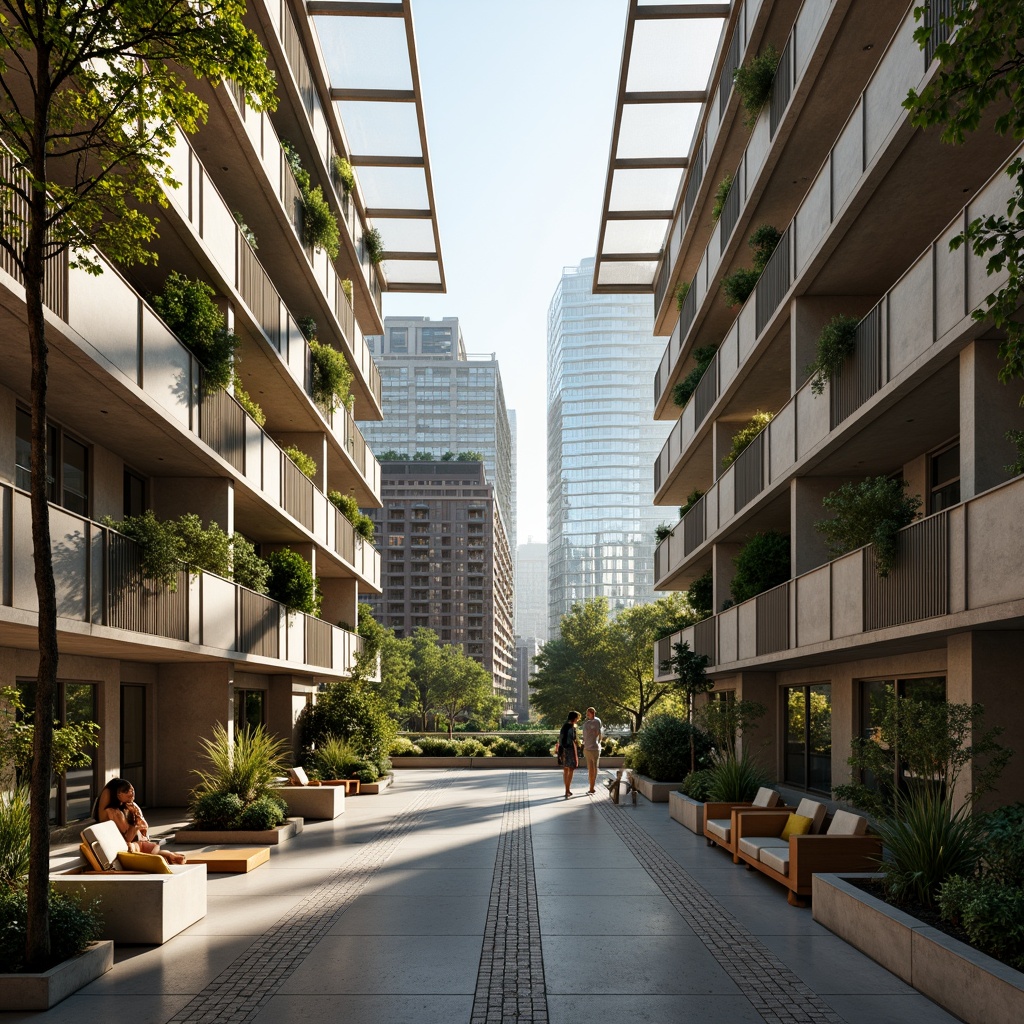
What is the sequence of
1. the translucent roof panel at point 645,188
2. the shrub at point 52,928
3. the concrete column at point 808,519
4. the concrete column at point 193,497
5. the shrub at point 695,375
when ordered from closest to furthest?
the shrub at point 52,928
the concrete column at point 808,519
the concrete column at point 193,497
the shrub at point 695,375
the translucent roof panel at point 645,188

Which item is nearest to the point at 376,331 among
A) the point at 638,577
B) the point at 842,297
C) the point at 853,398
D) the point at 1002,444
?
the point at 842,297

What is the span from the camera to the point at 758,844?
12961mm

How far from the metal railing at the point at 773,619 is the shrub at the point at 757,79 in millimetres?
9899

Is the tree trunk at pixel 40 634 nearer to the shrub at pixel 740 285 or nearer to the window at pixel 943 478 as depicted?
the window at pixel 943 478

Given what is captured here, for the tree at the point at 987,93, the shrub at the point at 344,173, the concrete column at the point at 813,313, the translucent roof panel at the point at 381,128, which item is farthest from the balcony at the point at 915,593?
the translucent roof panel at the point at 381,128

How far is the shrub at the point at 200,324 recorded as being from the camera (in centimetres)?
1616

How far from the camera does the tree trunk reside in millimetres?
7688

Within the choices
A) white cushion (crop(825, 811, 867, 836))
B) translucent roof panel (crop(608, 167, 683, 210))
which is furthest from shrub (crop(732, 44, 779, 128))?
white cushion (crop(825, 811, 867, 836))

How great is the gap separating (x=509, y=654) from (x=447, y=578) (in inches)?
1558

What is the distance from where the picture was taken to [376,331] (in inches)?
1580

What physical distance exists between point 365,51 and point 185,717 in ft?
58.7

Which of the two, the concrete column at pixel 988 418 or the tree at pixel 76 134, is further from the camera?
the concrete column at pixel 988 418

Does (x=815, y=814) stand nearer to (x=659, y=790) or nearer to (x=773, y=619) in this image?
(x=773, y=619)

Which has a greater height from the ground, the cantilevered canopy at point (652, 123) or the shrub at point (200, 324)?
the cantilevered canopy at point (652, 123)
